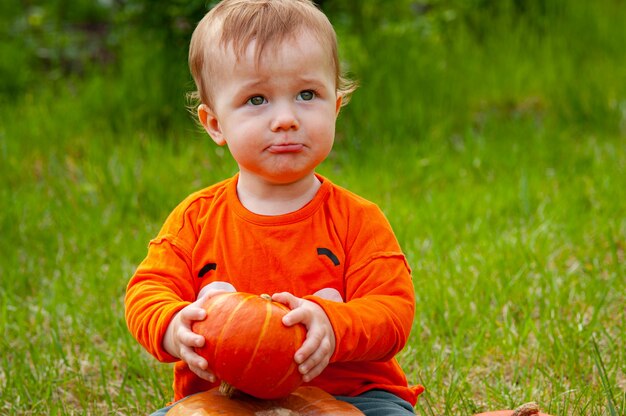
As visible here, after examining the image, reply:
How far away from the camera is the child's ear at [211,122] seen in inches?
99.4

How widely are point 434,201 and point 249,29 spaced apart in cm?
269

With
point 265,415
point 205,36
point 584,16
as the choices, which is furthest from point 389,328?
point 584,16

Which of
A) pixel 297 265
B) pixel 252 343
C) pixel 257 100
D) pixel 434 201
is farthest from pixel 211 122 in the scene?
pixel 434 201

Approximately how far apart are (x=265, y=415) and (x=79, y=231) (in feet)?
9.07

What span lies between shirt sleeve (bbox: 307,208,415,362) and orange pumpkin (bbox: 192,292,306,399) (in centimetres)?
13

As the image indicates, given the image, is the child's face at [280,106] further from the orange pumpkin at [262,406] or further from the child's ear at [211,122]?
the orange pumpkin at [262,406]

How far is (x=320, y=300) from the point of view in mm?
2131

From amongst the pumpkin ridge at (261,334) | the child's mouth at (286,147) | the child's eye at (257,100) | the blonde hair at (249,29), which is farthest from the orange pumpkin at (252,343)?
the blonde hair at (249,29)

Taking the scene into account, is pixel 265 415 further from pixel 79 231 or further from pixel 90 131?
pixel 90 131

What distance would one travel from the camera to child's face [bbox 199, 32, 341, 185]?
2275 millimetres

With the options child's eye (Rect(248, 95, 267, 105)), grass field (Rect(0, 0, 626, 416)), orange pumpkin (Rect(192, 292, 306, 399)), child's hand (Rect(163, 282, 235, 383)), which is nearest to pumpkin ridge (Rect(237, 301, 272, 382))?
orange pumpkin (Rect(192, 292, 306, 399))

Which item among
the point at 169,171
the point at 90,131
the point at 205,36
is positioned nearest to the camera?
the point at 205,36

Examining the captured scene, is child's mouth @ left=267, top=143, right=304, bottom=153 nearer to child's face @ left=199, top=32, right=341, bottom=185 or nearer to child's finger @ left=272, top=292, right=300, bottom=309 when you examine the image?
child's face @ left=199, top=32, right=341, bottom=185

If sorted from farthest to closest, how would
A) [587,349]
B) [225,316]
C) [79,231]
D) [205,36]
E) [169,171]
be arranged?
[169,171] < [79,231] < [587,349] < [205,36] < [225,316]
